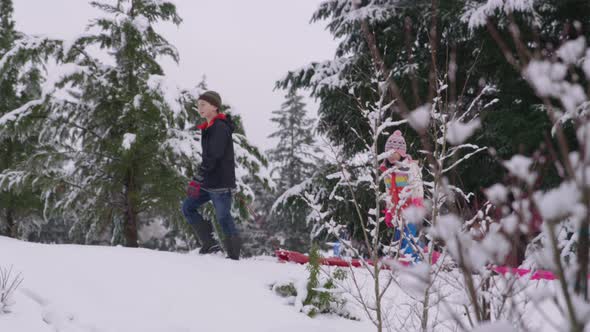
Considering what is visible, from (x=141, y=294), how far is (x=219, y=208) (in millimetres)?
1491

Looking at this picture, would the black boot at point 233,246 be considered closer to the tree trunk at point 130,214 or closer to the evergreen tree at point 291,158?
the tree trunk at point 130,214

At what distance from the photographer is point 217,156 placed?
473cm

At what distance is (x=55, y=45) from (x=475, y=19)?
6.50m

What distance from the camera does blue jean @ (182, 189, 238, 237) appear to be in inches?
189

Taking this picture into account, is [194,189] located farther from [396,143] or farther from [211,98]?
[396,143]

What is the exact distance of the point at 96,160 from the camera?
738cm

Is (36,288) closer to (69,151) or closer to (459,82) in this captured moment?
(69,151)

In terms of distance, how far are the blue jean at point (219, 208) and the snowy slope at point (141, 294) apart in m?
0.49

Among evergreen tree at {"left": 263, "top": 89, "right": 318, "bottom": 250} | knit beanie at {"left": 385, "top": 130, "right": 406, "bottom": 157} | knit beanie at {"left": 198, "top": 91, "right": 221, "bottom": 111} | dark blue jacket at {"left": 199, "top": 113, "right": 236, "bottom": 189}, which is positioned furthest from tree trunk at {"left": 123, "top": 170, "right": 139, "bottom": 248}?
evergreen tree at {"left": 263, "top": 89, "right": 318, "bottom": 250}

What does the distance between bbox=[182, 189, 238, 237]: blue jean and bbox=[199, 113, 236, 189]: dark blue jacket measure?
0.39 feet

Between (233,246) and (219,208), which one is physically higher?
(219,208)

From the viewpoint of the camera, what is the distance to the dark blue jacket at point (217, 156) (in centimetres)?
474

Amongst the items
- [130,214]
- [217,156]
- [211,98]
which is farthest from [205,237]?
[130,214]

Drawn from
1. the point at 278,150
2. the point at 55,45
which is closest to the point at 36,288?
the point at 55,45
